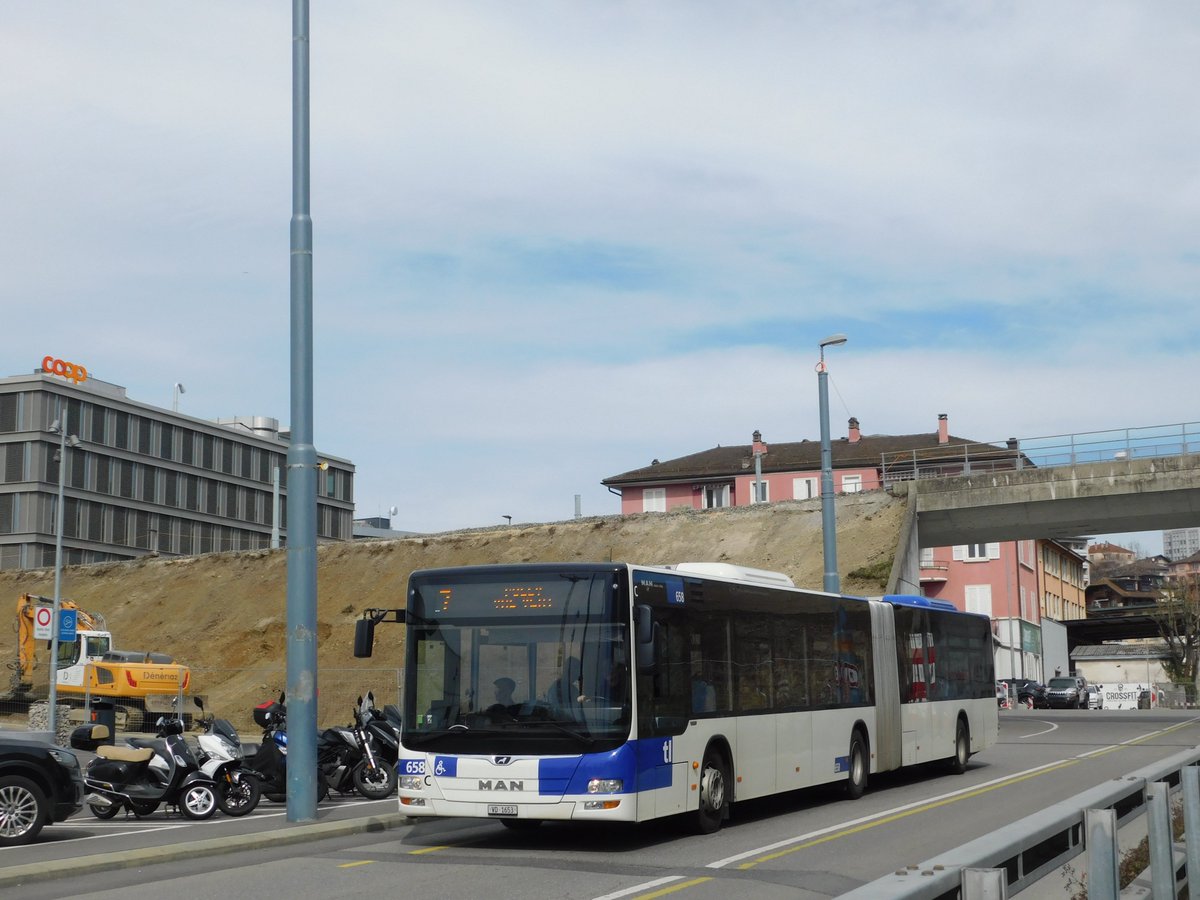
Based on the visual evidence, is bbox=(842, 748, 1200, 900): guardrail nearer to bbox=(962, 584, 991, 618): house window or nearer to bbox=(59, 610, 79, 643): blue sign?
bbox=(59, 610, 79, 643): blue sign

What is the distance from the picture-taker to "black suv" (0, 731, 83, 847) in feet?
47.4

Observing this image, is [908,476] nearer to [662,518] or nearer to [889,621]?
[662,518]

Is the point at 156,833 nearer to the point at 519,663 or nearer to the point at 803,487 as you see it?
the point at 519,663

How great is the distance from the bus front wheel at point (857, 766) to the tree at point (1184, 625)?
70.5 meters

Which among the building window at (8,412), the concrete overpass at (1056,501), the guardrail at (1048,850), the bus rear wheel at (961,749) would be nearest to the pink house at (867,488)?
the concrete overpass at (1056,501)

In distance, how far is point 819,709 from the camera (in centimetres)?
1802

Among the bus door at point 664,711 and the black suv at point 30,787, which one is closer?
the bus door at point 664,711

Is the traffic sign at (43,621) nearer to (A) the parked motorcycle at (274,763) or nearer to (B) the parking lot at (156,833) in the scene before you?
(B) the parking lot at (156,833)

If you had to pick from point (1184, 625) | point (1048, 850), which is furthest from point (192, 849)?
point (1184, 625)

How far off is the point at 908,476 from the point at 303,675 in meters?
47.0

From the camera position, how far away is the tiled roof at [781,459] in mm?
98125

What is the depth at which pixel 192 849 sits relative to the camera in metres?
13.3

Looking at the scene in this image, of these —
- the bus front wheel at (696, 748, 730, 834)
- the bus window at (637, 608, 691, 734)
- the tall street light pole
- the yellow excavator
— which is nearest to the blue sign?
the yellow excavator

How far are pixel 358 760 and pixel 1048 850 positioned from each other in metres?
15.2
